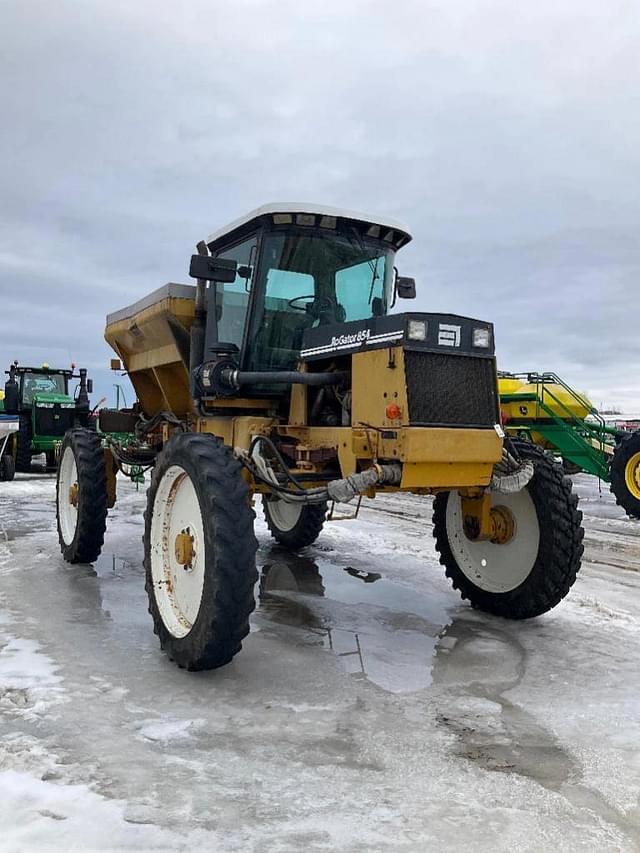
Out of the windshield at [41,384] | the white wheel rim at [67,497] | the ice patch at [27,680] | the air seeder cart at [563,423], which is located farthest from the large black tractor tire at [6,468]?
the ice patch at [27,680]

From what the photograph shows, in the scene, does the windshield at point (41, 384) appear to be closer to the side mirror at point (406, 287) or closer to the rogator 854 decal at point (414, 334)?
the side mirror at point (406, 287)

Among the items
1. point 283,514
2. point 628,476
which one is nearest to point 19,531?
point 283,514

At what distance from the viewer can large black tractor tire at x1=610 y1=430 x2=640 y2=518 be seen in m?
11.0

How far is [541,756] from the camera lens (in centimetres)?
318

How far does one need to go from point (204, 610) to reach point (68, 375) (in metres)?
16.9

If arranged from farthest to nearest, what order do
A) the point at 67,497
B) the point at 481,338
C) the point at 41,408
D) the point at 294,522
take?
the point at 41,408 → the point at 294,522 → the point at 67,497 → the point at 481,338

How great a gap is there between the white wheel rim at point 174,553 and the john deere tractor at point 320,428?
0.03 feet

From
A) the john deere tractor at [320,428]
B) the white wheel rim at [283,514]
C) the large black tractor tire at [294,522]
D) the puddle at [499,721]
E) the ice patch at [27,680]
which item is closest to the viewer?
the puddle at [499,721]

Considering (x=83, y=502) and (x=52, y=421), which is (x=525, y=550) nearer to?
(x=83, y=502)

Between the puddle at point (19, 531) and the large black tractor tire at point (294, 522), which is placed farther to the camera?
the puddle at point (19, 531)

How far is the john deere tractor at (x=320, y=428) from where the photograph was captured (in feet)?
13.6

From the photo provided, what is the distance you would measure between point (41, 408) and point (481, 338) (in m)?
15.4

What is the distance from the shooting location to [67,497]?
7453mm

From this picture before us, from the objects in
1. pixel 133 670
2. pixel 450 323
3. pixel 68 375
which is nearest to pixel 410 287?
pixel 450 323
